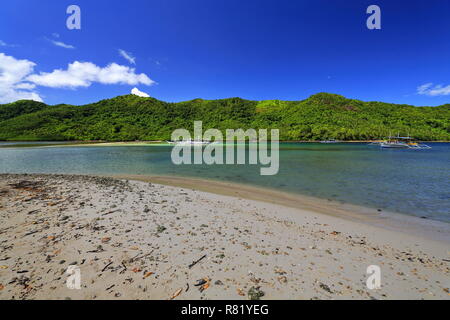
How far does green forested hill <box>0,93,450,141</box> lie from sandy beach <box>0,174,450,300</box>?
404ft

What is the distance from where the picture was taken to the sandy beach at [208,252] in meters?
3.41

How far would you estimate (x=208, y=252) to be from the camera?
4.61 meters

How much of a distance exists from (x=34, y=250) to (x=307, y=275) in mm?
6401

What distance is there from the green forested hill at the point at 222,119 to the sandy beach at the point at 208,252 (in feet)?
404

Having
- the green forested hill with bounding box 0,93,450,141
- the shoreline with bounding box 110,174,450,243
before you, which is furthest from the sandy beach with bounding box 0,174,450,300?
the green forested hill with bounding box 0,93,450,141

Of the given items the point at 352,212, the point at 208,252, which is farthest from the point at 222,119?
the point at 208,252

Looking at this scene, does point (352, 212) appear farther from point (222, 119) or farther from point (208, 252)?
point (222, 119)

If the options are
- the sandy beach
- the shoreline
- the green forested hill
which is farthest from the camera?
the green forested hill

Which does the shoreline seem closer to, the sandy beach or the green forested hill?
the sandy beach

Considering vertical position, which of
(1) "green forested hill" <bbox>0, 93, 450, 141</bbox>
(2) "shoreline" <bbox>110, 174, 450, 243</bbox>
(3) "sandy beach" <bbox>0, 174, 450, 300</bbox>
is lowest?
Answer: (2) "shoreline" <bbox>110, 174, 450, 243</bbox>

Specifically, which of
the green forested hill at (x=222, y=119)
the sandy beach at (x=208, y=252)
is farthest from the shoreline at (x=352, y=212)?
the green forested hill at (x=222, y=119)

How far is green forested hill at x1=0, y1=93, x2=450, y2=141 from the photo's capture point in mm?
119075

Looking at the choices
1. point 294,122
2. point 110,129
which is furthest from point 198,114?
point 294,122

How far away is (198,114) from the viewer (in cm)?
17012
